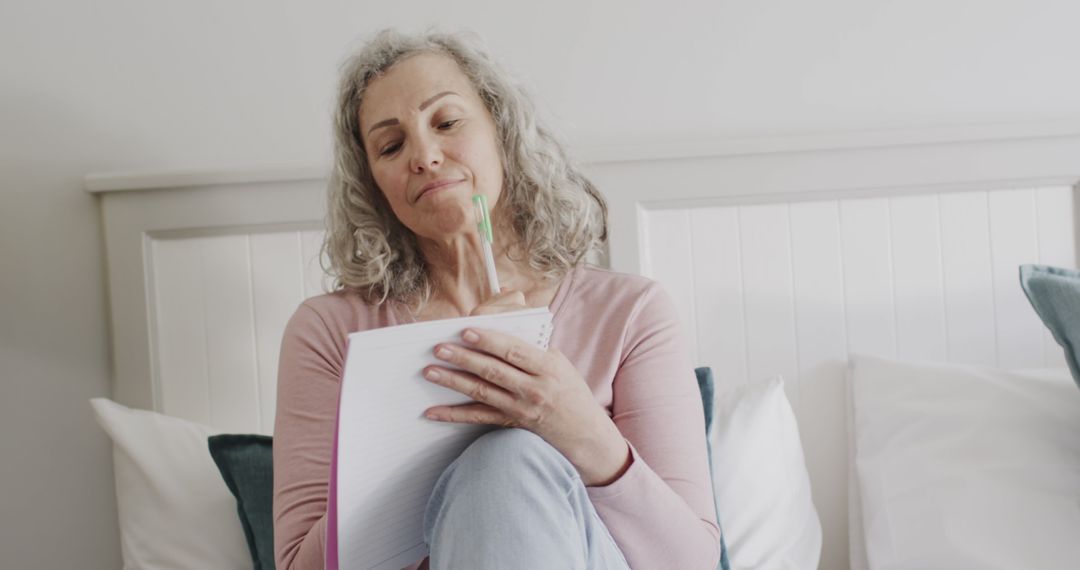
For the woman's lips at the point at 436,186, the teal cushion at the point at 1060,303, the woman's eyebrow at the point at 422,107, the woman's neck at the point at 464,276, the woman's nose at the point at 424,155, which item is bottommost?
the teal cushion at the point at 1060,303

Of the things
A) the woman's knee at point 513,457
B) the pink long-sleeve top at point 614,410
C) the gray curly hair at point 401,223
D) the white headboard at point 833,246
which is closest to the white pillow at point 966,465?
the white headboard at point 833,246

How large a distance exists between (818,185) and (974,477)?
50 cm

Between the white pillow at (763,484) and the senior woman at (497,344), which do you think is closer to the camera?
the senior woman at (497,344)

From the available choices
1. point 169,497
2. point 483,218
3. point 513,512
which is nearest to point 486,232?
point 483,218

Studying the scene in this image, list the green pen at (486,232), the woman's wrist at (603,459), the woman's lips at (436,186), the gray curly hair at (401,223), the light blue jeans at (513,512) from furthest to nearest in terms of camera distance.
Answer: the gray curly hair at (401,223), the woman's lips at (436,186), the green pen at (486,232), the woman's wrist at (603,459), the light blue jeans at (513,512)

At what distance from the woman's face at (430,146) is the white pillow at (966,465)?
2.25 ft

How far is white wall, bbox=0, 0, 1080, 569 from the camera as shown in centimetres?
158

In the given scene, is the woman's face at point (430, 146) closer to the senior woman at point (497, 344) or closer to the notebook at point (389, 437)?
the senior woman at point (497, 344)

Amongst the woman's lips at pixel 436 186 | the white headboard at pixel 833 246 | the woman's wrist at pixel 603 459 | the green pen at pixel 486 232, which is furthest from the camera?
the white headboard at pixel 833 246

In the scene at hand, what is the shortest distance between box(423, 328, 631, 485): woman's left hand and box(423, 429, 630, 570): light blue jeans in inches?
1.1

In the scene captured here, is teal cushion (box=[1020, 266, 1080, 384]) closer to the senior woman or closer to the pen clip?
the senior woman

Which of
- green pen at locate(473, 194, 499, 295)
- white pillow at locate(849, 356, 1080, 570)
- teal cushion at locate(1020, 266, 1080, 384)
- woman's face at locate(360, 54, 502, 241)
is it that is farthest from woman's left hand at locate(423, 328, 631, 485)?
teal cushion at locate(1020, 266, 1080, 384)

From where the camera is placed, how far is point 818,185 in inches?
60.8

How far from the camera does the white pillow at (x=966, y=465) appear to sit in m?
1.24
